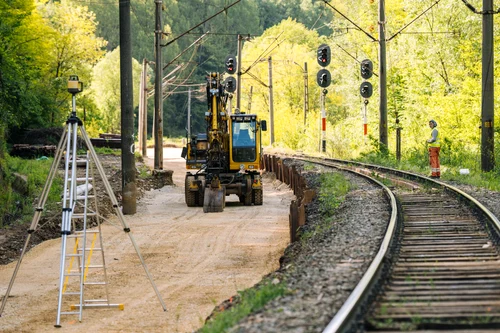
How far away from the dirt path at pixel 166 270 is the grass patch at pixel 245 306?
5.87ft

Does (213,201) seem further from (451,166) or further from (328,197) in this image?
(451,166)

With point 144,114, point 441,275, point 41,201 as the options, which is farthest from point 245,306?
point 144,114

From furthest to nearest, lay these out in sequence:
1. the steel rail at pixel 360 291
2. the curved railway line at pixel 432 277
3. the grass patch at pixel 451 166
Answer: the grass patch at pixel 451 166 < the curved railway line at pixel 432 277 < the steel rail at pixel 360 291

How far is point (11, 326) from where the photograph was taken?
1201cm

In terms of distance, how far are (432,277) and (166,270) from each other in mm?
7368

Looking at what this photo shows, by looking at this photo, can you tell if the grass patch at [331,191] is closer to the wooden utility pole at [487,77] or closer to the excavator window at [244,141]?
the excavator window at [244,141]

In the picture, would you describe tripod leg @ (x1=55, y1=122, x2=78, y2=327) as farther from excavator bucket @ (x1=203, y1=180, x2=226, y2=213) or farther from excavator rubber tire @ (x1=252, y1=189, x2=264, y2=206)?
excavator rubber tire @ (x1=252, y1=189, x2=264, y2=206)

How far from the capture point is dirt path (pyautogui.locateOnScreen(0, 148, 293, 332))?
1220 cm

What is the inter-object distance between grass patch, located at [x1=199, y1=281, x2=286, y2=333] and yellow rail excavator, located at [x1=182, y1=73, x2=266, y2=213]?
17.2m

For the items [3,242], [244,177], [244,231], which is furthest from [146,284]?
[244,177]

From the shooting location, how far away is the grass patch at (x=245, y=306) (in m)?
8.18

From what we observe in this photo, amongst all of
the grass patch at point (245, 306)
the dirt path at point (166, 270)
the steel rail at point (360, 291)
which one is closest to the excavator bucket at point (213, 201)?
the dirt path at point (166, 270)

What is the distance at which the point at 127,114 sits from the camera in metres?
24.7

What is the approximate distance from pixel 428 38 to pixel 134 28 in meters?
74.1
